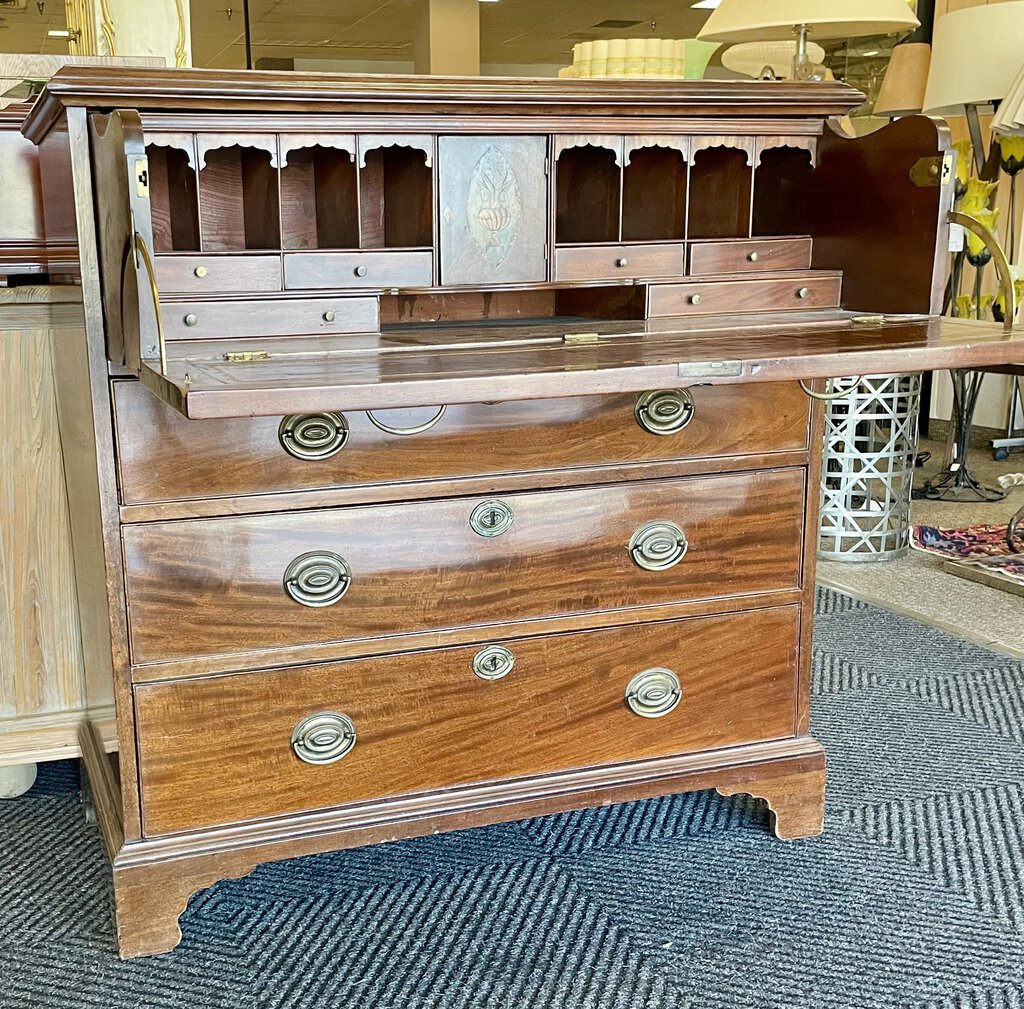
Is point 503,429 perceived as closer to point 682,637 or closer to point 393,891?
point 682,637

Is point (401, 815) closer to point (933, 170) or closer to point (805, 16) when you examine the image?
point (933, 170)

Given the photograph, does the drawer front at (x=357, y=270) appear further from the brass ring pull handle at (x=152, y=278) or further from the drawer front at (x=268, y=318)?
the brass ring pull handle at (x=152, y=278)

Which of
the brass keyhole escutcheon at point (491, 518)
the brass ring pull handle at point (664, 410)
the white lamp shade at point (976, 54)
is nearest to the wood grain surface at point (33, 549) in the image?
the brass keyhole escutcheon at point (491, 518)

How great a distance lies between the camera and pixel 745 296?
6.25 feet

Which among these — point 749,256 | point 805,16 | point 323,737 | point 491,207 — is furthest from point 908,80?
point 323,737

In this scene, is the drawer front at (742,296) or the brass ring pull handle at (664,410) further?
the drawer front at (742,296)

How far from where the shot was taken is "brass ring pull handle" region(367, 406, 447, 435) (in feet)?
5.13

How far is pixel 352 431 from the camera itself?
1.56 meters

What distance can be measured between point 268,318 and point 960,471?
3.38 metres

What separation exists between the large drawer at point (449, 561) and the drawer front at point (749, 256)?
35 cm

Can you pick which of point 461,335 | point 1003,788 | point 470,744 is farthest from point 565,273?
point 1003,788

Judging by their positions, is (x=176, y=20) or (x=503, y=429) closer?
(x=503, y=429)

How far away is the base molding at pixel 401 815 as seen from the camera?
1.61 metres

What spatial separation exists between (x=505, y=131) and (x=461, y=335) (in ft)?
0.99
